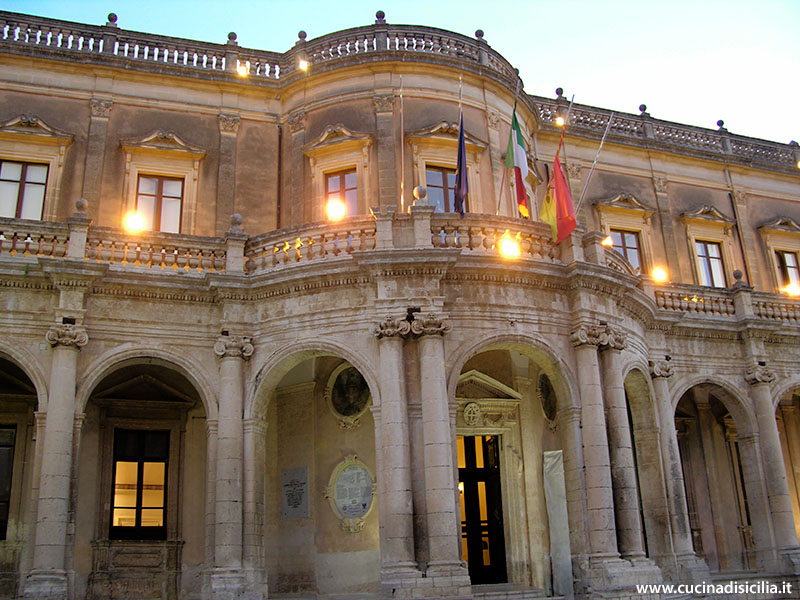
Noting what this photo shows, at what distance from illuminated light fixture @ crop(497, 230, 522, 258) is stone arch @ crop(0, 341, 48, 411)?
8536 millimetres

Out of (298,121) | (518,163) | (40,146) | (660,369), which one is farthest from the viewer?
(298,121)

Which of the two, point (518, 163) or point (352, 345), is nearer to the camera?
point (352, 345)

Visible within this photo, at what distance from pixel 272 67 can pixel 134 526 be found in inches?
454

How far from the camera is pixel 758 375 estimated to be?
19766 mm

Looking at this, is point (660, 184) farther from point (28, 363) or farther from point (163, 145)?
point (28, 363)

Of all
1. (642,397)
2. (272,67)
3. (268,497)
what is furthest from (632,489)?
(272,67)

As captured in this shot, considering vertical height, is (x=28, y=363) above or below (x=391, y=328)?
below

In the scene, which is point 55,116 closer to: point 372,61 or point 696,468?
point 372,61

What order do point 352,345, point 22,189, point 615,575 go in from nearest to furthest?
point 615,575
point 352,345
point 22,189

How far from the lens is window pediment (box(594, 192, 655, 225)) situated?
22609 millimetres

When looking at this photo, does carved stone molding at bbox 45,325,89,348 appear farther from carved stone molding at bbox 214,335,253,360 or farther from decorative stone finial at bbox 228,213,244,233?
decorative stone finial at bbox 228,213,244,233

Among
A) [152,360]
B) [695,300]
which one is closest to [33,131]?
[152,360]

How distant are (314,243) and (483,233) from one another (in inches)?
125

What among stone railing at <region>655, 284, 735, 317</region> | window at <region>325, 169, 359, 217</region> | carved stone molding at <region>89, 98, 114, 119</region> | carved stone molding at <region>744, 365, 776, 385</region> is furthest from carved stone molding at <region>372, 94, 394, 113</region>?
carved stone molding at <region>744, 365, 776, 385</region>
